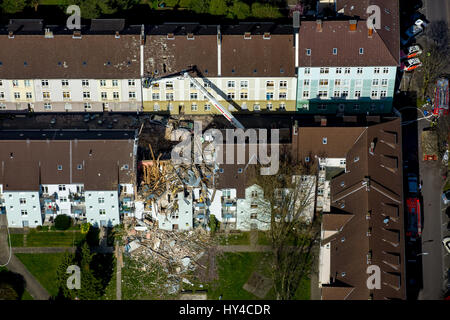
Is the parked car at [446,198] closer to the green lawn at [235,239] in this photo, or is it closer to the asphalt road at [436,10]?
the green lawn at [235,239]

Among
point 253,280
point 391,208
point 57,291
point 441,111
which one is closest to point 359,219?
point 391,208

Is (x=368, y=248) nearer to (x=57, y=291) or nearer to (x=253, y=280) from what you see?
(x=253, y=280)

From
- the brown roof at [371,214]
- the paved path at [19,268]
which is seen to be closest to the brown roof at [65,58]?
the paved path at [19,268]

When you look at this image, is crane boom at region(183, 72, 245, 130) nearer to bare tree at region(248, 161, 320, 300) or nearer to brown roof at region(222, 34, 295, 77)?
brown roof at region(222, 34, 295, 77)

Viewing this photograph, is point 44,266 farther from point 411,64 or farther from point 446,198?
point 411,64

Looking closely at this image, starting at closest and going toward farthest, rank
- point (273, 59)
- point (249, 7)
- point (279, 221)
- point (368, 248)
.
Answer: point (368, 248)
point (279, 221)
point (273, 59)
point (249, 7)

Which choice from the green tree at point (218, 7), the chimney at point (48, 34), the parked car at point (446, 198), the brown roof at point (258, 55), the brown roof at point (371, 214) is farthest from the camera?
the green tree at point (218, 7)
